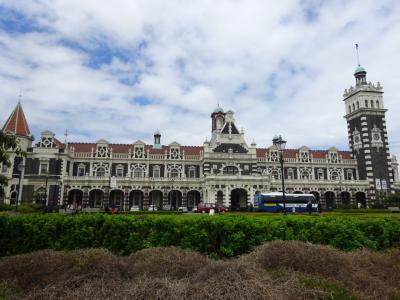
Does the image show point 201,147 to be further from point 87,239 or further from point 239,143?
point 87,239

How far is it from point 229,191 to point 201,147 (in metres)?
14.3

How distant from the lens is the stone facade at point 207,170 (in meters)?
53.1

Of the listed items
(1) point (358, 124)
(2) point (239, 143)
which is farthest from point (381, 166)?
(2) point (239, 143)

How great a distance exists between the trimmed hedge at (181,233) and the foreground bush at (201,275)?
8.36ft

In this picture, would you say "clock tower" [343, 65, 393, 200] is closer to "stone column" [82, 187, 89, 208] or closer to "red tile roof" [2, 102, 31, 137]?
"stone column" [82, 187, 89, 208]

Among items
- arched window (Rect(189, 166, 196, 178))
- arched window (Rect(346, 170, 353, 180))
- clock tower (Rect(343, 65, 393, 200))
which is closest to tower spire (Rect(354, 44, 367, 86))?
clock tower (Rect(343, 65, 393, 200))

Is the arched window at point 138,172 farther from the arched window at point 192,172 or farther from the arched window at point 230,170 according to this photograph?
the arched window at point 230,170

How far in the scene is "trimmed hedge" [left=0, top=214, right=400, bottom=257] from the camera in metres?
10.8

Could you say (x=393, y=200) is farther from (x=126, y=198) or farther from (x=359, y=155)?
(x=126, y=198)

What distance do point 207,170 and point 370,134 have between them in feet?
111

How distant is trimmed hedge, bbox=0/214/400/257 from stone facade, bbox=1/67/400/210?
41200 millimetres

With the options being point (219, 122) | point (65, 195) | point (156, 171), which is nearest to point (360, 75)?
point (219, 122)

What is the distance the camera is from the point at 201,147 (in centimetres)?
6438

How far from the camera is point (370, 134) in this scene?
62.3m
